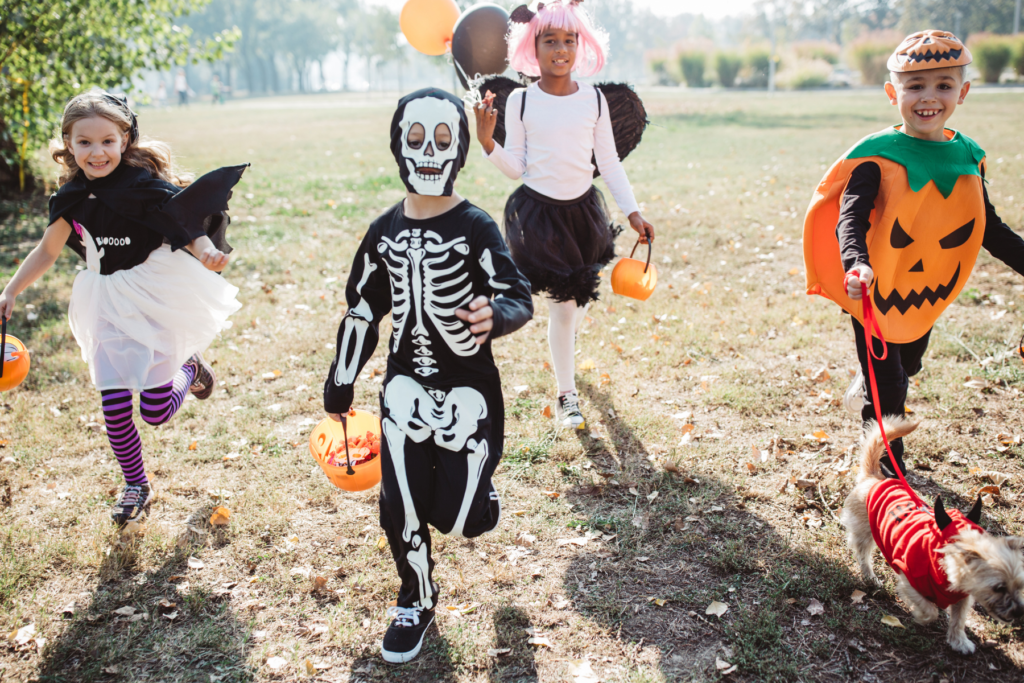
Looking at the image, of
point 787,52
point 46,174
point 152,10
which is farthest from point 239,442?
point 787,52

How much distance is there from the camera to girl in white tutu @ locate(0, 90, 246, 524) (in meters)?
3.53

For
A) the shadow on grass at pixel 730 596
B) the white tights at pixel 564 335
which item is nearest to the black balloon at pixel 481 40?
the white tights at pixel 564 335

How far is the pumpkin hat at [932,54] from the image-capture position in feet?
10.3

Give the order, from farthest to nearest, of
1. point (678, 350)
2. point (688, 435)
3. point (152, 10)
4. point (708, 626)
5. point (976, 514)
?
point (152, 10) → point (678, 350) → point (688, 435) → point (708, 626) → point (976, 514)

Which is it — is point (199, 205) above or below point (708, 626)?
above

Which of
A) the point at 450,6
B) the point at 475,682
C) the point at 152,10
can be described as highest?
the point at 152,10

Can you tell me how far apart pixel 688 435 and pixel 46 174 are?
13198 millimetres

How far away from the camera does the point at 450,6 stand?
5211mm

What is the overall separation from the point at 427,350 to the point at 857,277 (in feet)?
5.93

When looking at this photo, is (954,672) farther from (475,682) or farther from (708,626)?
(475,682)

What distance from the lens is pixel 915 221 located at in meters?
3.37

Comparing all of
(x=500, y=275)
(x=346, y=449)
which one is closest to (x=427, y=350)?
(x=500, y=275)

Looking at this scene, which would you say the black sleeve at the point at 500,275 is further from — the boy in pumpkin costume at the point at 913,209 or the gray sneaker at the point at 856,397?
the gray sneaker at the point at 856,397

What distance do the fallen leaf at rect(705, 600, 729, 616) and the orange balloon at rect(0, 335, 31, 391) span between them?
3.46 metres
